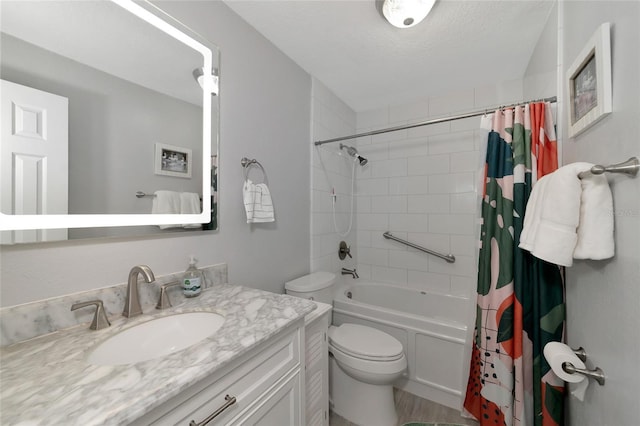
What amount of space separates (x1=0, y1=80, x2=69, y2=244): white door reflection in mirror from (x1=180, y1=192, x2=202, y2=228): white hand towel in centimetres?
39

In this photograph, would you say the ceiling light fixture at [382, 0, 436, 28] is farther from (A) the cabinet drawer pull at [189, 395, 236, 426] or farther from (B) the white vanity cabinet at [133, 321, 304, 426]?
(A) the cabinet drawer pull at [189, 395, 236, 426]

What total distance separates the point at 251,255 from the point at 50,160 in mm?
931

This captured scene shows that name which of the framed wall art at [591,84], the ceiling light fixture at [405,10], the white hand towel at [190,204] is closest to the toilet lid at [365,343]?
the white hand towel at [190,204]

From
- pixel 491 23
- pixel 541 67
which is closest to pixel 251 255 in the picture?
pixel 491 23

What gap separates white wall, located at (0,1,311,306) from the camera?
2.60ft

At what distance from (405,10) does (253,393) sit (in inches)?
71.8

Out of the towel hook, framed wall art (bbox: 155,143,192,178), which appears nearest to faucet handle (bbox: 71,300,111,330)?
framed wall art (bbox: 155,143,192,178)

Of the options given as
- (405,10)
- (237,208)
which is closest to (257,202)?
(237,208)

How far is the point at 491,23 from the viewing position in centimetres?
144

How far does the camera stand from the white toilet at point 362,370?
1423mm

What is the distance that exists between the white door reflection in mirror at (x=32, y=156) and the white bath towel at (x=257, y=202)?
0.72m

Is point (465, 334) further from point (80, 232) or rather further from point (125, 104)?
point (125, 104)

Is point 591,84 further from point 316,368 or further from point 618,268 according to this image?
point 316,368

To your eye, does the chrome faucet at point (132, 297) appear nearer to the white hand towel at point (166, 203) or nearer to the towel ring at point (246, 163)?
the white hand towel at point (166, 203)
